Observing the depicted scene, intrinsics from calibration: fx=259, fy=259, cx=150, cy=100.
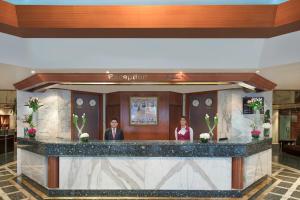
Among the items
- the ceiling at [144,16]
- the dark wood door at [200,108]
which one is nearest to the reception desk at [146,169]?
the ceiling at [144,16]

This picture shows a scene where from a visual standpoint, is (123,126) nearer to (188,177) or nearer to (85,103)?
(85,103)

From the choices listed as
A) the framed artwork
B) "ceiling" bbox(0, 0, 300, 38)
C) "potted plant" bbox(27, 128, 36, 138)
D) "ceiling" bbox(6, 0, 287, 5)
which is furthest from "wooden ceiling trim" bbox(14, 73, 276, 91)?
the framed artwork

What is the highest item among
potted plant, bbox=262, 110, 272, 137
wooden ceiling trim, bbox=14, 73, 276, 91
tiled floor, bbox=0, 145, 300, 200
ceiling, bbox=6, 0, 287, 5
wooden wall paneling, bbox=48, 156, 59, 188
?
ceiling, bbox=6, 0, 287, 5

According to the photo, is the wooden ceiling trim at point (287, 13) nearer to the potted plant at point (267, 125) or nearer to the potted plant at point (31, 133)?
the potted plant at point (267, 125)

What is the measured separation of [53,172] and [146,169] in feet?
5.69

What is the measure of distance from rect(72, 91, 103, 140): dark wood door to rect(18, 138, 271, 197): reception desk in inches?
133

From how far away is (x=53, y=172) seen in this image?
4832 millimetres

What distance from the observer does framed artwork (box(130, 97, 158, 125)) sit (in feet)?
27.3

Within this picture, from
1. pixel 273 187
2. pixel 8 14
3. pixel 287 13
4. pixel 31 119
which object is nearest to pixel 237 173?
pixel 273 187

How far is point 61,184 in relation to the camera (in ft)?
15.9

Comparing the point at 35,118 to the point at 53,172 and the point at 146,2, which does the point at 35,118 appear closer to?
the point at 53,172

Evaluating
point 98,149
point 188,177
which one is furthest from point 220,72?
point 98,149

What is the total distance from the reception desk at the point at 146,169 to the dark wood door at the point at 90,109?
3.37 meters

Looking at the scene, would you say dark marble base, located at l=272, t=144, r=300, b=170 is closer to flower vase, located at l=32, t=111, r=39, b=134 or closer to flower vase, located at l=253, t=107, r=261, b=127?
flower vase, located at l=253, t=107, r=261, b=127
